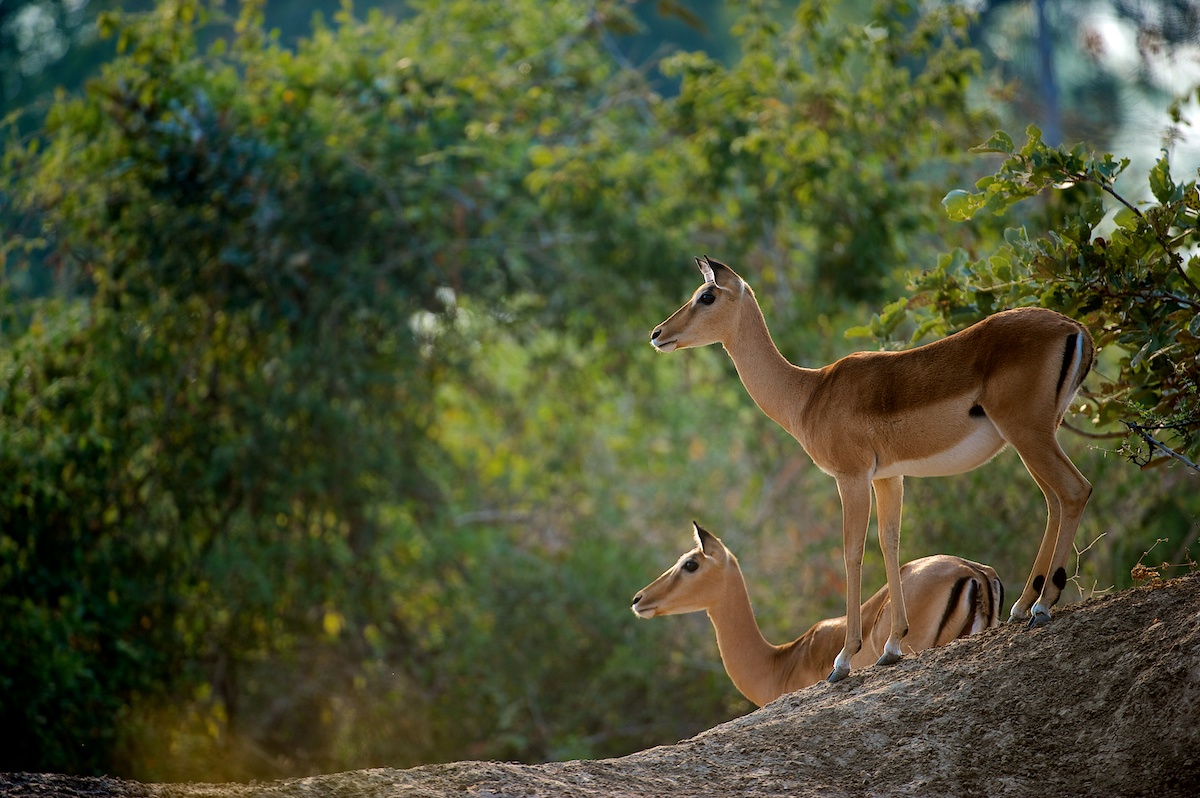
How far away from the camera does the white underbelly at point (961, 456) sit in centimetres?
461

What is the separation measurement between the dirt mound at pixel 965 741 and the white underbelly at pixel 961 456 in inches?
26.7

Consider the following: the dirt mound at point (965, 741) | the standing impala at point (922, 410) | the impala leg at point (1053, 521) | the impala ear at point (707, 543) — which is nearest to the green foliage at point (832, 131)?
the impala ear at point (707, 543)

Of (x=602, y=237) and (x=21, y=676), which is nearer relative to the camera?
(x=21, y=676)

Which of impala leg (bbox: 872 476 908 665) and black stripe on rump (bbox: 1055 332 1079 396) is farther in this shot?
impala leg (bbox: 872 476 908 665)

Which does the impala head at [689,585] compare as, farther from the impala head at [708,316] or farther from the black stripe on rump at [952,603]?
the impala head at [708,316]

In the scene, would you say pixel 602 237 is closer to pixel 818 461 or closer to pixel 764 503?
pixel 764 503

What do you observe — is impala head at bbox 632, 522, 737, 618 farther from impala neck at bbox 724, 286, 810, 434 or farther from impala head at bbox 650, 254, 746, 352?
impala head at bbox 650, 254, 746, 352

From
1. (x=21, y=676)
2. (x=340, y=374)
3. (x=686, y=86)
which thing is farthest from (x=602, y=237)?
(x=21, y=676)

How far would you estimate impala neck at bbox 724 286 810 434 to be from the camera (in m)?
5.32

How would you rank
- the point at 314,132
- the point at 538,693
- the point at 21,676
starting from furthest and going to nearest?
the point at 538,693 → the point at 314,132 → the point at 21,676

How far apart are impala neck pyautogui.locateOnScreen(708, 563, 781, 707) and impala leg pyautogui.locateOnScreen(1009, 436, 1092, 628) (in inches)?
78.5

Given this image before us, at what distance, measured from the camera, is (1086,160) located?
5.26 m

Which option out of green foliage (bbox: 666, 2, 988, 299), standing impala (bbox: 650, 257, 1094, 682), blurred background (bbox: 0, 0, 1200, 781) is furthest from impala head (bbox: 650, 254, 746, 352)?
green foliage (bbox: 666, 2, 988, 299)

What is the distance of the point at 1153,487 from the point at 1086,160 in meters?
5.01
